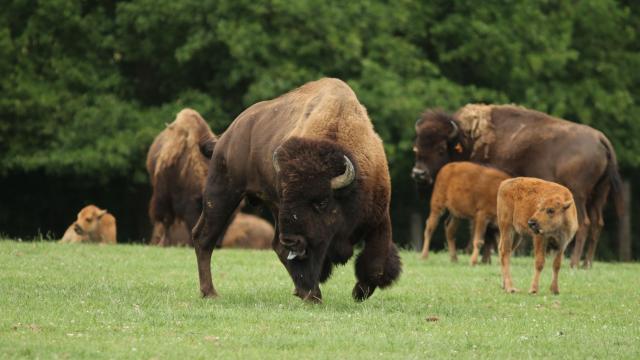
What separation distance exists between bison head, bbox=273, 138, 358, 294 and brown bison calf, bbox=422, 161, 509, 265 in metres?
7.34

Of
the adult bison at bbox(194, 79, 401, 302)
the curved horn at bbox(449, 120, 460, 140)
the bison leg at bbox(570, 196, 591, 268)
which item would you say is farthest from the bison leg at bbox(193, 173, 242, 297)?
the curved horn at bbox(449, 120, 460, 140)

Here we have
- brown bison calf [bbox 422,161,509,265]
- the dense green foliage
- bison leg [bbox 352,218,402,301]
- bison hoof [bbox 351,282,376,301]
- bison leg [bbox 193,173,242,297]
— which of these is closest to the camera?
Result: bison leg [bbox 352,218,402,301]

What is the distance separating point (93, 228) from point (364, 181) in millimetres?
Answer: 12289

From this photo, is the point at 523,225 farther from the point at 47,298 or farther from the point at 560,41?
the point at 560,41

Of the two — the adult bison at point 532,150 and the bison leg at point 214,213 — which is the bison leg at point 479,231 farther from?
the bison leg at point 214,213

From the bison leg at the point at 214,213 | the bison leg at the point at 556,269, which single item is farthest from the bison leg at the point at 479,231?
the bison leg at the point at 214,213

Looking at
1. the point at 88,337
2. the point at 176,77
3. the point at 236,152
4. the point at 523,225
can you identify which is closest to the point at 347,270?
the point at 523,225

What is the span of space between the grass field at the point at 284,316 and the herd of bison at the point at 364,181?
0.55 m

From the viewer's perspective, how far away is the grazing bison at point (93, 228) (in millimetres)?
23297

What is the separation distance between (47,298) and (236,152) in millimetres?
2493

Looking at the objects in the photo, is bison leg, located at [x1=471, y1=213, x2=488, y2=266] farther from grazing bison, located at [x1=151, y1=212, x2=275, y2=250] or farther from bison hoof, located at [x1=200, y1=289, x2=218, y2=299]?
grazing bison, located at [x1=151, y1=212, x2=275, y2=250]

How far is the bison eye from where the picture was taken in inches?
455

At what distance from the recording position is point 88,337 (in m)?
9.70

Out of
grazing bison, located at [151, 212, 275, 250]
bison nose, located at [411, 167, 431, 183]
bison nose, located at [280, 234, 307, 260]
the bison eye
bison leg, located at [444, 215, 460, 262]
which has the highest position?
the bison eye
